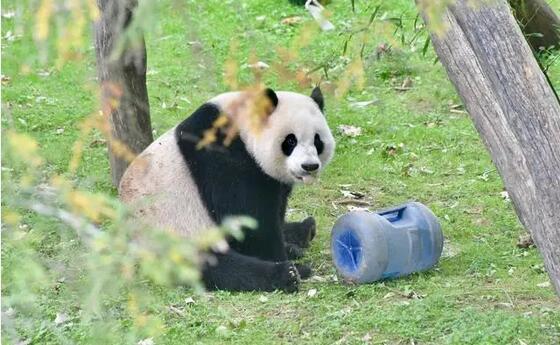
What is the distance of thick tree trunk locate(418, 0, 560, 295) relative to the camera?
418 cm

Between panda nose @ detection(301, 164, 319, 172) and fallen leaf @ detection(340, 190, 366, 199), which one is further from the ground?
panda nose @ detection(301, 164, 319, 172)

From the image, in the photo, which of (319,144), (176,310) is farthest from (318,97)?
(176,310)

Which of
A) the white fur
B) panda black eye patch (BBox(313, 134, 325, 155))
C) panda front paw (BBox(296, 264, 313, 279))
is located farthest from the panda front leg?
panda black eye patch (BBox(313, 134, 325, 155))

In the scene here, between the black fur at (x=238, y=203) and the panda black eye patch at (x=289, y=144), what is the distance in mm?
184

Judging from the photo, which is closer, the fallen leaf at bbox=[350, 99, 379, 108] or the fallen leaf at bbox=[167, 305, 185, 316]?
the fallen leaf at bbox=[167, 305, 185, 316]

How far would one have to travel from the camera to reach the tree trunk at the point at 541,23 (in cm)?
824

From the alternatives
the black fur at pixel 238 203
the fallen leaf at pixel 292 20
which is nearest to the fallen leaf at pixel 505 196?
the black fur at pixel 238 203

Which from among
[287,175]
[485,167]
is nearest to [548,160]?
[287,175]

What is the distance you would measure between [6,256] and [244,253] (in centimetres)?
127

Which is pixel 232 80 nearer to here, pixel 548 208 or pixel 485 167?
pixel 548 208

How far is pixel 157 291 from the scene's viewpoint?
5605 millimetres

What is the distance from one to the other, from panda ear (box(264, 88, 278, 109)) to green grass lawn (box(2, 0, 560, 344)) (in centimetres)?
40

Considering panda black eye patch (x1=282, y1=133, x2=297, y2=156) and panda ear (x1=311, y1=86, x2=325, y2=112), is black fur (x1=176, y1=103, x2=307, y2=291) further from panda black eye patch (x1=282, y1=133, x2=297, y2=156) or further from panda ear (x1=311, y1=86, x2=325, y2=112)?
panda ear (x1=311, y1=86, x2=325, y2=112)

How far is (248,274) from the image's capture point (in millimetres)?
5629
